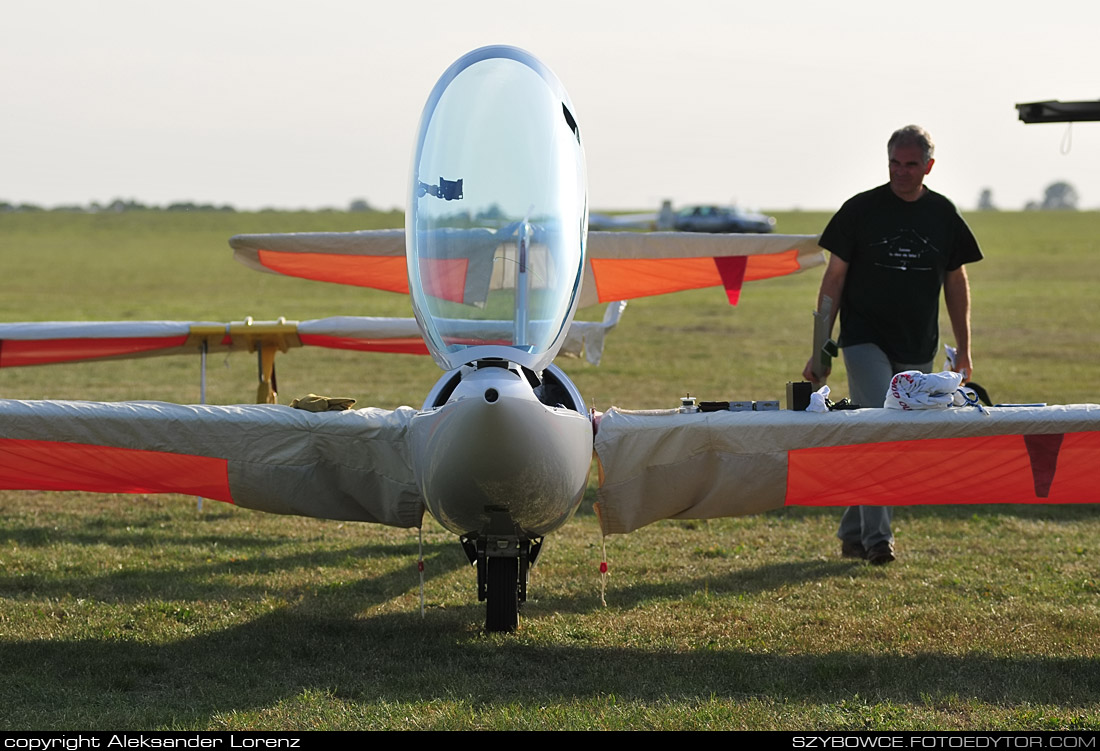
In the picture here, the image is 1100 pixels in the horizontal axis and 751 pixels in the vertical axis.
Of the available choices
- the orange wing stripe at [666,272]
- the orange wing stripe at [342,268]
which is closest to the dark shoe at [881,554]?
the orange wing stripe at [666,272]

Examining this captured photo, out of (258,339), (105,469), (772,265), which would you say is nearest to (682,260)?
(772,265)

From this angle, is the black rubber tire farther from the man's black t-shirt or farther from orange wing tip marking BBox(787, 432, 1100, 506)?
the man's black t-shirt

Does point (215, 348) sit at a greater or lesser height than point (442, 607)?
greater

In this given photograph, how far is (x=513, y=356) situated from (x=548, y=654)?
143 centimetres

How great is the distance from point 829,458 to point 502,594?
5.16ft

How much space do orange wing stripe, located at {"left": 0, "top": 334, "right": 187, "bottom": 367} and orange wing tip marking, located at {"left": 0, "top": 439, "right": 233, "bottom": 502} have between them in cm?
316

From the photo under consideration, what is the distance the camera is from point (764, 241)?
351 inches

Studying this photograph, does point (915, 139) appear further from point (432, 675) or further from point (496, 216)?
point (432, 675)

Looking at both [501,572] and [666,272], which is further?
[666,272]

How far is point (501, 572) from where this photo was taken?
527 centimetres

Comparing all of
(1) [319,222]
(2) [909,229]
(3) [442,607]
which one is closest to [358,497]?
(3) [442,607]

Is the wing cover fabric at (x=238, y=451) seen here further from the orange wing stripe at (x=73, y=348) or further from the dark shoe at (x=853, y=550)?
the orange wing stripe at (x=73, y=348)

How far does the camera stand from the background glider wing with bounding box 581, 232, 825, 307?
8875 mm

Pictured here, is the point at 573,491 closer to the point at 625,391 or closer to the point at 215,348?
the point at 215,348
